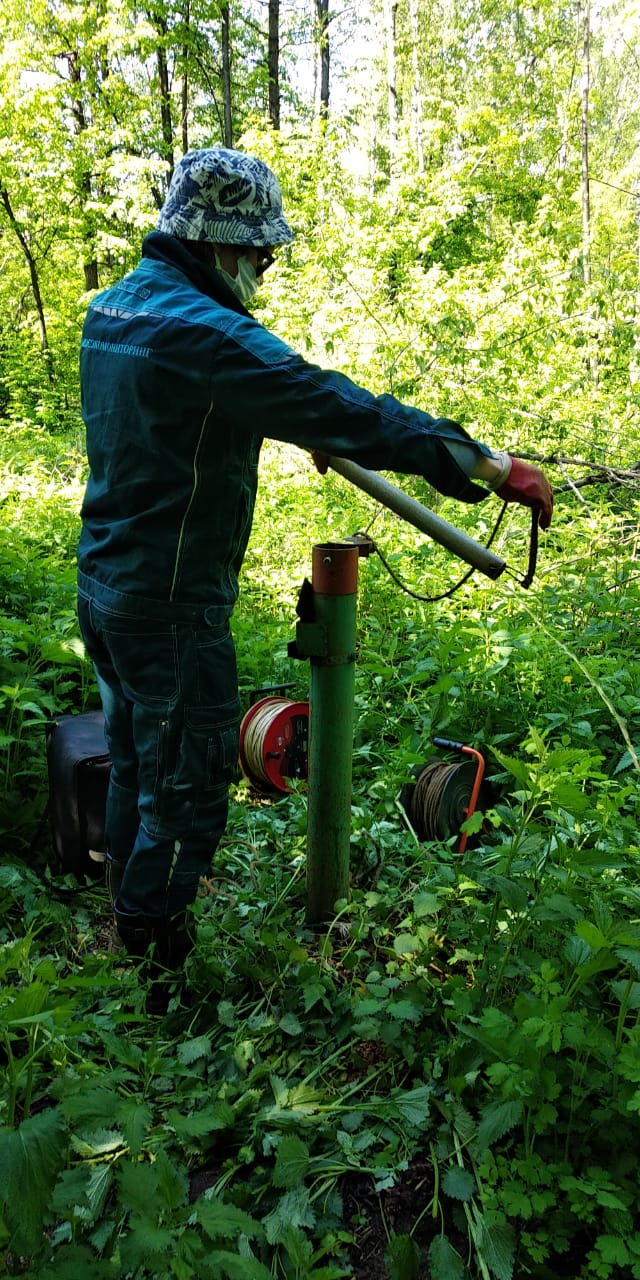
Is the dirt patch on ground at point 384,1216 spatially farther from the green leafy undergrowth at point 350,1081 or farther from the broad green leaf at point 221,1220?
the broad green leaf at point 221,1220

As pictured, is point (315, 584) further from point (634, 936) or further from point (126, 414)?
point (634, 936)

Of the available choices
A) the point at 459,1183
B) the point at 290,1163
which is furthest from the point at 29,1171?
the point at 459,1183

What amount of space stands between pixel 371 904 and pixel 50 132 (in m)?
18.4

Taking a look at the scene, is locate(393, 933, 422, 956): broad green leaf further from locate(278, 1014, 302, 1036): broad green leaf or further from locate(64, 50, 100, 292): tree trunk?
locate(64, 50, 100, 292): tree trunk

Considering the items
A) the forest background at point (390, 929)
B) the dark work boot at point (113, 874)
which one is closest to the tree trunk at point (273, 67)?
the forest background at point (390, 929)

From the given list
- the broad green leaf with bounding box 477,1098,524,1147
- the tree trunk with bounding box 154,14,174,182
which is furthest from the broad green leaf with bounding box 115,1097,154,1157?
the tree trunk with bounding box 154,14,174,182

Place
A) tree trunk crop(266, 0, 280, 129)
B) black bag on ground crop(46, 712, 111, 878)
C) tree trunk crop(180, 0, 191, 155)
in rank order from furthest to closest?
tree trunk crop(180, 0, 191, 155), tree trunk crop(266, 0, 280, 129), black bag on ground crop(46, 712, 111, 878)

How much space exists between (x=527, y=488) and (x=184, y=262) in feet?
3.46

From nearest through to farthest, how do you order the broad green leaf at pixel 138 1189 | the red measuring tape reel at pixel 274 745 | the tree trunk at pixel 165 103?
the broad green leaf at pixel 138 1189 → the red measuring tape reel at pixel 274 745 → the tree trunk at pixel 165 103

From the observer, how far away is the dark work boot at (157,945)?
8.32ft

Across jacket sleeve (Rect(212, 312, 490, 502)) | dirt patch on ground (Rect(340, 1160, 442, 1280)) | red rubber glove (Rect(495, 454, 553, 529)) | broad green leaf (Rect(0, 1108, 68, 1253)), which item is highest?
jacket sleeve (Rect(212, 312, 490, 502))

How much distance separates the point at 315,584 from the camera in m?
2.61

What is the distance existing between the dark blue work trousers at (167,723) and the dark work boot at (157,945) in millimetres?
38

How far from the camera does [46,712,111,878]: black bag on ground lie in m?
3.00
